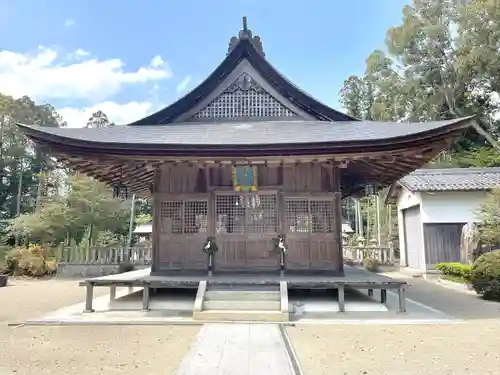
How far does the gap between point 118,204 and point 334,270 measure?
1847cm

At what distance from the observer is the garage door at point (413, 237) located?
17.6 metres

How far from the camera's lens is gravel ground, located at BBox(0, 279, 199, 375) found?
4.54 metres

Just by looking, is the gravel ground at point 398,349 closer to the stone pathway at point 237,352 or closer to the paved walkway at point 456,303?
the stone pathway at point 237,352

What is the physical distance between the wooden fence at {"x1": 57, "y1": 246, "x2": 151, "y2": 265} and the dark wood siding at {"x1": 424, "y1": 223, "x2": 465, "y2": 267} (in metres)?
12.9

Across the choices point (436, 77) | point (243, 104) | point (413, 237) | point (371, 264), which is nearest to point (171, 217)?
point (243, 104)

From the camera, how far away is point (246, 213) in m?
9.30

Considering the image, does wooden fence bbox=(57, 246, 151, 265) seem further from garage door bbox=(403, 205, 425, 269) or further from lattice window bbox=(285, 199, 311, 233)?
garage door bbox=(403, 205, 425, 269)

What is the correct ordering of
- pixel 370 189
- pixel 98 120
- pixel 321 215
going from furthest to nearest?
pixel 98 120 < pixel 370 189 < pixel 321 215

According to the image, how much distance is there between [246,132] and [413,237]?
1288cm

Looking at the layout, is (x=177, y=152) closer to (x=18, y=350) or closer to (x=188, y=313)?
(x=188, y=313)

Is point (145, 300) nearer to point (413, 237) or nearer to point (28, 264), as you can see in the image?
point (28, 264)

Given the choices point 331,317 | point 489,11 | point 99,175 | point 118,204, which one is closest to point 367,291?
point 331,317

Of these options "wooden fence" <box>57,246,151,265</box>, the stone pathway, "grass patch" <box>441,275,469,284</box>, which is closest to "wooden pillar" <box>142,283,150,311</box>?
the stone pathway

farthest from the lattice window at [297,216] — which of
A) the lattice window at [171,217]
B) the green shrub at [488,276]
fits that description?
the green shrub at [488,276]
